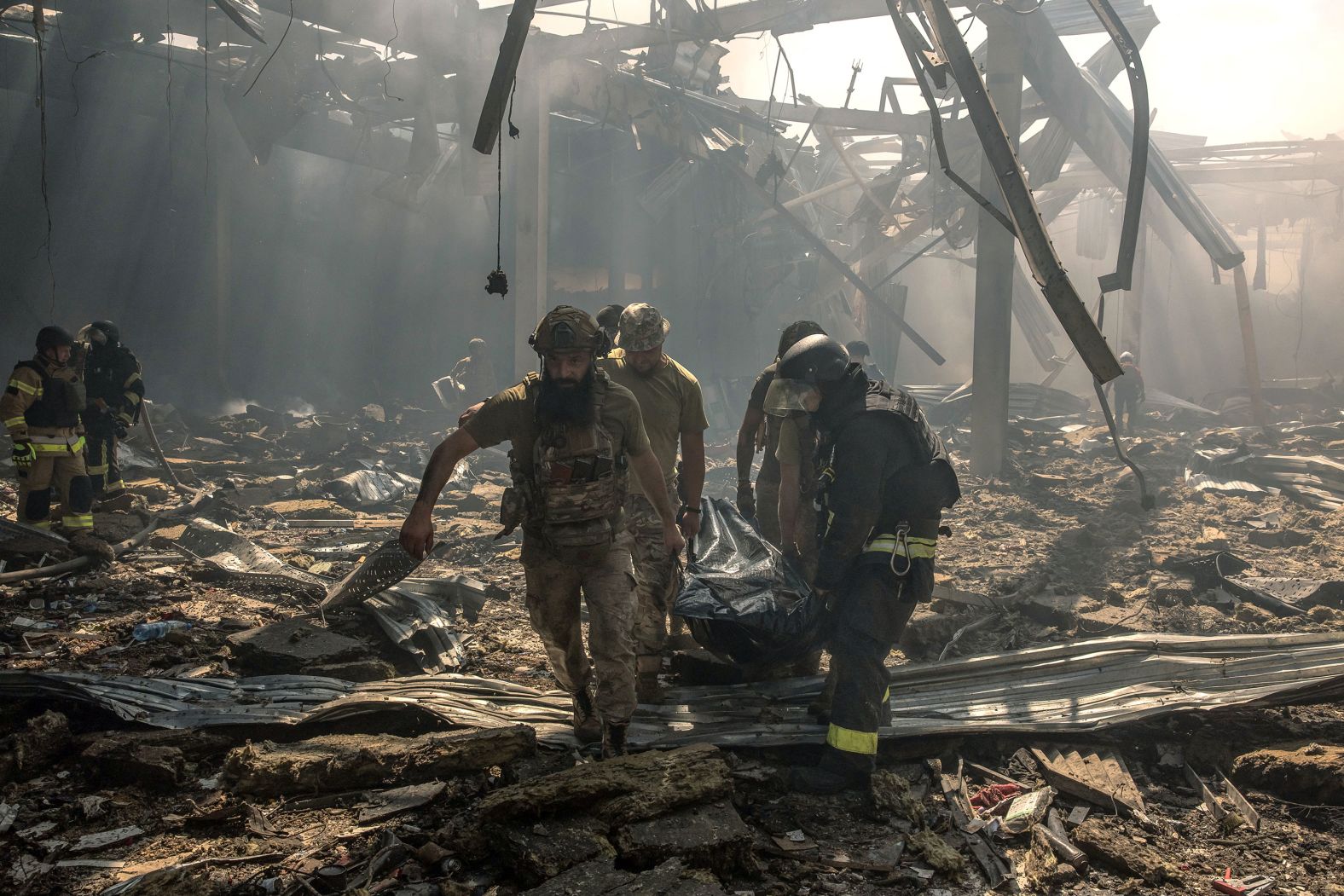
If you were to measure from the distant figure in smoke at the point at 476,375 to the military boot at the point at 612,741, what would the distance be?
471 inches

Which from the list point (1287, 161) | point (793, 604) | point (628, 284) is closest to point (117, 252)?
point (628, 284)

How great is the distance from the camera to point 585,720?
3561 millimetres

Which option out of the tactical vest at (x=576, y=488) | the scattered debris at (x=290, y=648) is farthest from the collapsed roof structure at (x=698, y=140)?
the scattered debris at (x=290, y=648)

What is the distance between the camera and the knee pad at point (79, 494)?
6.57 m

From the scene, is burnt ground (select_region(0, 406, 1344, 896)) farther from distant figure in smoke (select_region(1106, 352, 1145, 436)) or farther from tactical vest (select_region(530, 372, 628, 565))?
distant figure in smoke (select_region(1106, 352, 1145, 436))

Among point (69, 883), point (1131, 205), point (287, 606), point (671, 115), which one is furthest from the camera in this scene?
point (671, 115)

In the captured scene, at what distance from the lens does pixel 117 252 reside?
15070mm

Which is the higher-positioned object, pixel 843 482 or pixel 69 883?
pixel 843 482

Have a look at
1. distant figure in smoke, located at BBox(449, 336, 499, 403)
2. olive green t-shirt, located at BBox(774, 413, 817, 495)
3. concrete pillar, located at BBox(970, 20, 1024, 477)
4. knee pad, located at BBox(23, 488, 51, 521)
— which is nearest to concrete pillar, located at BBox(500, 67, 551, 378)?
distant figure in smoke, located at BBox(449, 336, 499, 403)

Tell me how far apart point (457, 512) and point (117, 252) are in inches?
393

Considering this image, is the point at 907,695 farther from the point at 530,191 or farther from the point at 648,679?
the point at 530,191

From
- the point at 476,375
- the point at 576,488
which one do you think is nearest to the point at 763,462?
the point at 576,488

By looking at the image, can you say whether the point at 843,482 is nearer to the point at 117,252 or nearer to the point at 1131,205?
the point at 1131,205

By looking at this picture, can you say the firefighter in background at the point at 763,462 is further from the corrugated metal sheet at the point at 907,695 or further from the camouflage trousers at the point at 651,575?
the corrugated metal sheet at the point at 907,695
